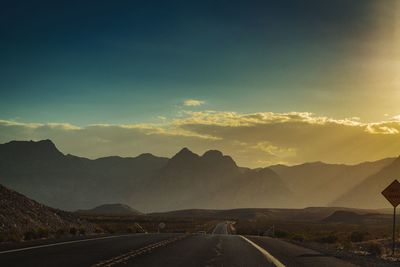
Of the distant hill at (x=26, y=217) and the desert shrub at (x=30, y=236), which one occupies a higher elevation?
the distant hill at (x=26, y=217)

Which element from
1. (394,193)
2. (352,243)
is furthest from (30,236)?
(352,243)

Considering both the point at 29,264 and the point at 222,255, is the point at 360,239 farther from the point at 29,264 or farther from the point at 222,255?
the point at 29,264

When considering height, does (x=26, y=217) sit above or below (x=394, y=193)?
→ below

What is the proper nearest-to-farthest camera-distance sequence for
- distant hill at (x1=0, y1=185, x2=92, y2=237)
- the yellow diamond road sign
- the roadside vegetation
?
the roadside vegetation, the yellow diamond road sign, distant hill at (x1=0, y1=185, x2=92, y2=237)

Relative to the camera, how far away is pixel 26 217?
130 ft

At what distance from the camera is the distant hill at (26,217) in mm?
35938

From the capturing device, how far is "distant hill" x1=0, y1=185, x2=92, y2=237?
35.9m

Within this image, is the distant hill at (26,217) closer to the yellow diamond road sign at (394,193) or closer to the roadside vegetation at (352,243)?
the roadside vegetation at (352,243)

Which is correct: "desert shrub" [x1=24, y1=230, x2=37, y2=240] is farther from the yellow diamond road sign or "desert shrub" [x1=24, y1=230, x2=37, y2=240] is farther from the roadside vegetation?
the yellow diamond road sign

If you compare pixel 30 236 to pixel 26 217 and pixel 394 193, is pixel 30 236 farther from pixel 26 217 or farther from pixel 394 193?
pixel 394 193

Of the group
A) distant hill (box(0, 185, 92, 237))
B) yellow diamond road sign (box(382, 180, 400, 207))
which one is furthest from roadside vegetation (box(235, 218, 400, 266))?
distant hill (box(0, 185, 92, 237))

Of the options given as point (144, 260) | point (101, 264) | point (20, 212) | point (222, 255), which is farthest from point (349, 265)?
point (20, 212)

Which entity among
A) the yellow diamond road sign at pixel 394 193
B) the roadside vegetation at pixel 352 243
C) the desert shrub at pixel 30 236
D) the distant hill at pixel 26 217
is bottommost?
the roadside vegetation at pixel 352 243

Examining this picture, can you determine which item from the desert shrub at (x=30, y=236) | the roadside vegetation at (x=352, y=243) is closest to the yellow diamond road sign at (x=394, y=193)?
the roadside vegetation at (x=352, y=243)
